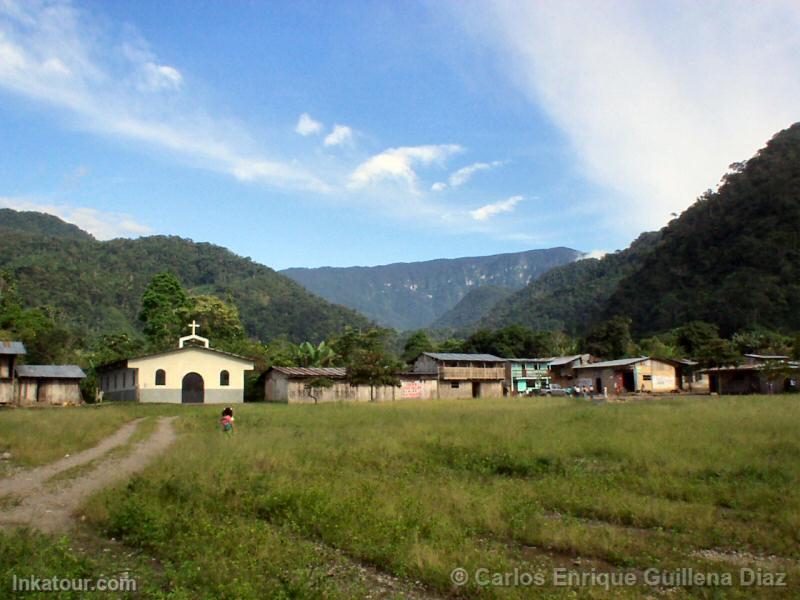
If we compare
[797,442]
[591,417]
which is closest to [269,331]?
[591,417]

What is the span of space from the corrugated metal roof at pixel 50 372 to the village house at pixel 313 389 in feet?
42.5

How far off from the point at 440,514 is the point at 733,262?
97.7m

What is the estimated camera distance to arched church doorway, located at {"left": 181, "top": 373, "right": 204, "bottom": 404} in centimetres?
4338

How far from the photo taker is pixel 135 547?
9.08m

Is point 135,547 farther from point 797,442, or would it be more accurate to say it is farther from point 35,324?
point 35,324

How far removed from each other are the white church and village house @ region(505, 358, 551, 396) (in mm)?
32238

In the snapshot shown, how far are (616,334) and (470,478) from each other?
230ft

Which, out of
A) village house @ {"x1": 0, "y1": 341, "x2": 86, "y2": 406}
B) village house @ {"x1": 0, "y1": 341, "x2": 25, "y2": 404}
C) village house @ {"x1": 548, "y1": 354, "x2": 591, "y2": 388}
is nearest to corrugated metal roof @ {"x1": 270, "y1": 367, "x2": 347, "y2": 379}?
village house @ {"x1": 0, "y1": 341, "x2": 86, "y2": 406}

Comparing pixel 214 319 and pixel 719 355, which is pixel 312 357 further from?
pixel 719 355

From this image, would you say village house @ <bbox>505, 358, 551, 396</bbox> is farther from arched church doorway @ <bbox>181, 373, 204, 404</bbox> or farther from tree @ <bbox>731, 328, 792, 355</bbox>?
arched church doorway @ <bbox>181, 373, 204, 404</bbox>

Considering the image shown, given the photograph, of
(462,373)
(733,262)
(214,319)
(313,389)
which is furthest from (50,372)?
(733,262)

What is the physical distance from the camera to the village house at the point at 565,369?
66625 millimetres

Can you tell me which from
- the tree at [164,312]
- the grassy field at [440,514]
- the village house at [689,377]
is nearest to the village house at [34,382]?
the tree at [164,312]

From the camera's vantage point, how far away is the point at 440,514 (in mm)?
10453
